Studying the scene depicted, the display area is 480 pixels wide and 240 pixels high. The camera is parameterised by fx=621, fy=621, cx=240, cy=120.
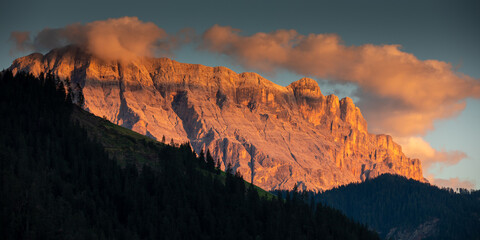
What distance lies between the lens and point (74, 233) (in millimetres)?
189625

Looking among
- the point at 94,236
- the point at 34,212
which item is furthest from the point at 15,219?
the point at 94,236

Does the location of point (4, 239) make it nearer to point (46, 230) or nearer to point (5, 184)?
point (46, 230)

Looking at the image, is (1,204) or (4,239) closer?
(4,239)

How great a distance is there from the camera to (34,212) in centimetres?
19075

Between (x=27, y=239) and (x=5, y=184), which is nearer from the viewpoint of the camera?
(x=27, y=239)

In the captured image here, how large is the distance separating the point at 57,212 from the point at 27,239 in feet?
62.4

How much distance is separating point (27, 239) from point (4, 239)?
20.7 ft

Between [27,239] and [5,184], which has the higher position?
[5,184]

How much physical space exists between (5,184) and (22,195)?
24.2ft

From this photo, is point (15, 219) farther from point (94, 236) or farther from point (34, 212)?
point (94, 236)

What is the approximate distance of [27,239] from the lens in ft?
589

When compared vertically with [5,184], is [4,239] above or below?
below

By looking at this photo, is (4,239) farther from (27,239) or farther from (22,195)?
(22,195)

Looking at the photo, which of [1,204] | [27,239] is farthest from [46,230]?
[1,204]
